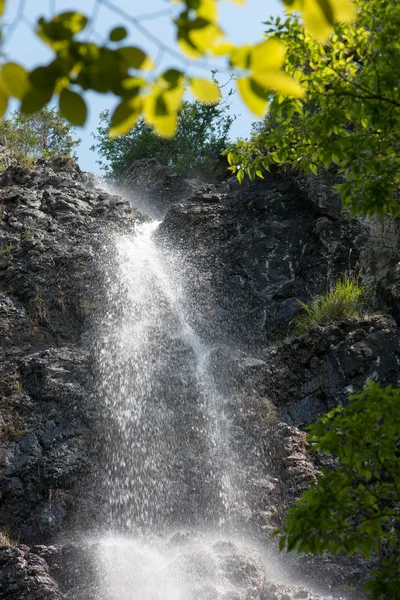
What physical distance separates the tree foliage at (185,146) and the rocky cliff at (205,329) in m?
4.54

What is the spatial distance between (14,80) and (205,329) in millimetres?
8999

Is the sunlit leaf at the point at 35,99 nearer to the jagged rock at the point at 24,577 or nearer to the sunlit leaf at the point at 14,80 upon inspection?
the sunlit leaf at the point at 14,80

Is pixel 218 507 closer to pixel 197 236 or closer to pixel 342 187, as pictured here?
pixel 342 187

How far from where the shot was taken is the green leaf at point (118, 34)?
142 centimetres

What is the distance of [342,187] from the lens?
143 inches

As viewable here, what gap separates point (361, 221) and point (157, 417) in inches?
221

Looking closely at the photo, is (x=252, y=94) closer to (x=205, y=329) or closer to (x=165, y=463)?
(x=165, y=463)

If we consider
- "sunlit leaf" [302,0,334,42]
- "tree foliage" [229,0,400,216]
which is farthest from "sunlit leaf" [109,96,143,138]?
"tree foliage" [229,0,400,216]

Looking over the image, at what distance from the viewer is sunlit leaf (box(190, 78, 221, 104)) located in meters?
1.44

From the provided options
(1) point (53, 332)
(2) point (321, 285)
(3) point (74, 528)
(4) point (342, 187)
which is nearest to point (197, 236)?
(2) point (321, 285)

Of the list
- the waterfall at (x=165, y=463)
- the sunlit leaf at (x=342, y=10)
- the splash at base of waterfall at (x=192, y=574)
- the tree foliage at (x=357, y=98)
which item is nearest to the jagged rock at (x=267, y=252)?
the waterfall at (x=165, y=463)

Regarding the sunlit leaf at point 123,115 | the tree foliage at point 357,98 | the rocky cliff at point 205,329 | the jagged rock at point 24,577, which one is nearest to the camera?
the sunlit leaf at point 123,115

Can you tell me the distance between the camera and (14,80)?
1366mm

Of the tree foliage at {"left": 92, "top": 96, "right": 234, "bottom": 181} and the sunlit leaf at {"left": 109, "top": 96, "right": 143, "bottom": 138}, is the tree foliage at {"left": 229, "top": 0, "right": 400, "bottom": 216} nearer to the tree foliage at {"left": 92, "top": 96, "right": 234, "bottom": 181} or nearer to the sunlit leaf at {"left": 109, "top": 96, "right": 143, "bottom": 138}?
the sunlit leaf at {"left": 109, "top": 96, "right": 143, "bottom": 138}
